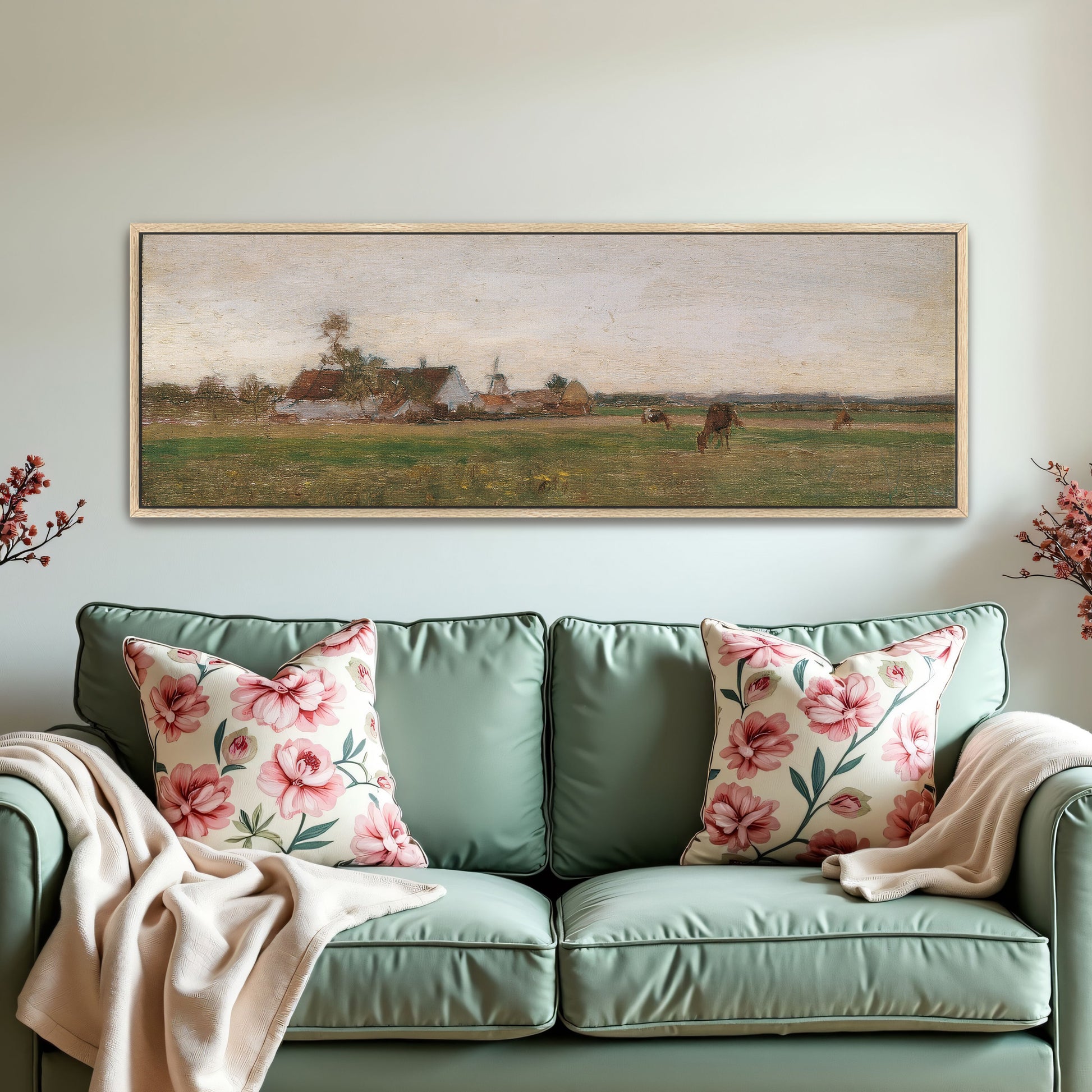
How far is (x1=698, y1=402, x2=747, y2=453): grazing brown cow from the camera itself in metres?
2.45

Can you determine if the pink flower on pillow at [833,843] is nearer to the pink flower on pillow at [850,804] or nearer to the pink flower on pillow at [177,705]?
the pink flower on pillow at [850,804]

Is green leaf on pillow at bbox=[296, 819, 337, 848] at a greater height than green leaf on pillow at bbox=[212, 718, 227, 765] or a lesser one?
lesser

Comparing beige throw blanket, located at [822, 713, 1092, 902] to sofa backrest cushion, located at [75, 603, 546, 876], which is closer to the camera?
beige throw blanket, located at [822, 713, 1092, 902]

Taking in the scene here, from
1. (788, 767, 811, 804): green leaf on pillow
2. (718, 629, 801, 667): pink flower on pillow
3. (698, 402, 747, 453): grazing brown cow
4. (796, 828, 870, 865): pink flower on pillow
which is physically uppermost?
(698, 402, 747, 453): grazing brown cow

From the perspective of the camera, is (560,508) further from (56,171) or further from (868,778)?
(56,171)

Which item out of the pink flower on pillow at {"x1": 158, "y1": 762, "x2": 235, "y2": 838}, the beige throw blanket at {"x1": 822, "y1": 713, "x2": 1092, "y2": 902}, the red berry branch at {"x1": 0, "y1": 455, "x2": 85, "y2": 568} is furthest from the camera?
the red berry branch at {"x1": 0, "y1": 455, "x2": 85, "y2": 568}

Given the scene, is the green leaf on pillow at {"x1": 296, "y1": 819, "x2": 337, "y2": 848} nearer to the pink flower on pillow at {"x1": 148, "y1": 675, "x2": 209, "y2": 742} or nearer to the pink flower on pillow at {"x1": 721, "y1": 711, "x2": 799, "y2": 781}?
the pink flower on pillow at {"x1": 148, "y1": 675, "x2": 209, "y2": 742}

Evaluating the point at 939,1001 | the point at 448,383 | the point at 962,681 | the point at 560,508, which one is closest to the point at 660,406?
the point at 560,508

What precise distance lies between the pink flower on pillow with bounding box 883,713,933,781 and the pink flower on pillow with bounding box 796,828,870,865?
0.15 metres

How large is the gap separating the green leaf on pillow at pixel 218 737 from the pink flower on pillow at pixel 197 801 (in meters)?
0.03

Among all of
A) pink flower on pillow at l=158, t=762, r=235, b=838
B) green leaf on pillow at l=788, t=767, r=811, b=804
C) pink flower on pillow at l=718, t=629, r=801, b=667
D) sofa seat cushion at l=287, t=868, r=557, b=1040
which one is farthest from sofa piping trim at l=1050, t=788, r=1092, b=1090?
pink flower on pillow at l=158, t=762, r=235, b=838

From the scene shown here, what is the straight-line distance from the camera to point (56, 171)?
2.43 meters

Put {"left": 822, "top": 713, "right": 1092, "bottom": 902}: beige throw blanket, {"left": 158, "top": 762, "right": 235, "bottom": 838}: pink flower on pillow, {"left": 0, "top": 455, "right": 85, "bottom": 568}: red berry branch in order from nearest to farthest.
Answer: {"left": 822, "top": 713, "right": 1092, "bottom": 902}: beige throw blanket < {"left": 158, "top": 762, "right": 235, "bottom": 838}: pink flower on pillow < {"left": 0, "top": 455, "right": 85, "bottom": 568}: red berry branch

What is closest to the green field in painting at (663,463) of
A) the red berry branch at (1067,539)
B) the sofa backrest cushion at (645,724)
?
the red berry branch at (1067,539)
